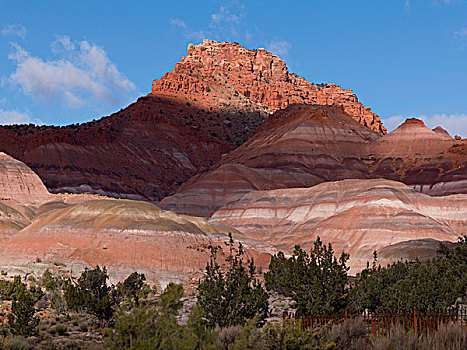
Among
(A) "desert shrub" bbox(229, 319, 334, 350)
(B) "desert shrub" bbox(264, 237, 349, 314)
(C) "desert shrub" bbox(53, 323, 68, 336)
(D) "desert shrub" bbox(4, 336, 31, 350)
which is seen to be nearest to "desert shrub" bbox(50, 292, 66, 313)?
(C) "desert shrub" bbox(53, 323, 68, 336)

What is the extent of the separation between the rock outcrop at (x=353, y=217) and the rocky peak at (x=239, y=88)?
3456 inches

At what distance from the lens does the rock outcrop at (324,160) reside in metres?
98.8

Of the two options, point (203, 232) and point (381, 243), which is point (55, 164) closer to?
point (203, 232)

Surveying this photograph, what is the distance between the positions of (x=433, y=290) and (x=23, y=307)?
1601 cm

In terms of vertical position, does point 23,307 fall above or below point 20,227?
below

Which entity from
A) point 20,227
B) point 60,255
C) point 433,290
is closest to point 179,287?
point 433,290

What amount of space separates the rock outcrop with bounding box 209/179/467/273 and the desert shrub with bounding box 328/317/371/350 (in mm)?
41895

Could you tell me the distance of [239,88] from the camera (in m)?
183

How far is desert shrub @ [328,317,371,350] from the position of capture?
1259 cm

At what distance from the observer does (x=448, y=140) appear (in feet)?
384

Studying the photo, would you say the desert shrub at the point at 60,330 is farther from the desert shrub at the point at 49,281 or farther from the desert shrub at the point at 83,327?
the desert shrub at the point at 49,281

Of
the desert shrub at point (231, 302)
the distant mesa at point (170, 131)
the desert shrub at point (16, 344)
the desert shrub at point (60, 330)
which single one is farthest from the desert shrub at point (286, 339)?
the distant mesa at point (170, 131)

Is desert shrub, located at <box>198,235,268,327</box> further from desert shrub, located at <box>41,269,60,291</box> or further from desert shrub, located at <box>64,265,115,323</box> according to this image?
desert shrub, located at <box>41,269,60,291</box>

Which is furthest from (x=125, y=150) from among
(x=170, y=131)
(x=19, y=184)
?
(x=19, y=184)
